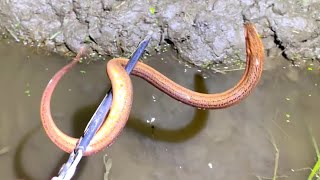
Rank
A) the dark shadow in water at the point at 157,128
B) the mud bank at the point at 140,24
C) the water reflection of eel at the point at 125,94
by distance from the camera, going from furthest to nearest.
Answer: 1. the mud bank at the point at 140,24
2. the dark shadow in water at the point at 157,128
3. the water reflection of eel at the point at 125,94

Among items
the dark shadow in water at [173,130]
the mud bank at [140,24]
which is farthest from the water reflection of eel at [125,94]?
the mud bank at [140,24]

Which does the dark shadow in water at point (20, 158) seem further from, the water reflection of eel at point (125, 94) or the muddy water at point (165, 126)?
the water reflection of eel at point (125, 94)

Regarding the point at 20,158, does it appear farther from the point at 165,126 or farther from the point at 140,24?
the point at 140,24

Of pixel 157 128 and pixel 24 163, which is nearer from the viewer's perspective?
pixel 24 163

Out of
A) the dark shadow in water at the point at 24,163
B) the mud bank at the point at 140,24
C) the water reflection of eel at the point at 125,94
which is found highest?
the water reflection of eel at the point at 125,94

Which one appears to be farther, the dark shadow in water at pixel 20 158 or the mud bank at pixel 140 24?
the mud bank at pixel 140 24

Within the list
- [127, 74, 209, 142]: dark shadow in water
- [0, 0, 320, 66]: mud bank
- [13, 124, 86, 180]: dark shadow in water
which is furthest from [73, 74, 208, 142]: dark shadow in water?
[0, 0, 320, 66]: mud bank

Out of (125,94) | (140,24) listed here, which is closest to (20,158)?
(125,94)

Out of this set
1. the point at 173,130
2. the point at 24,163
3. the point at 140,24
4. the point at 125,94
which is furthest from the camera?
the point at 140,24

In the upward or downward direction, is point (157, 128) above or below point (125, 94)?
below
